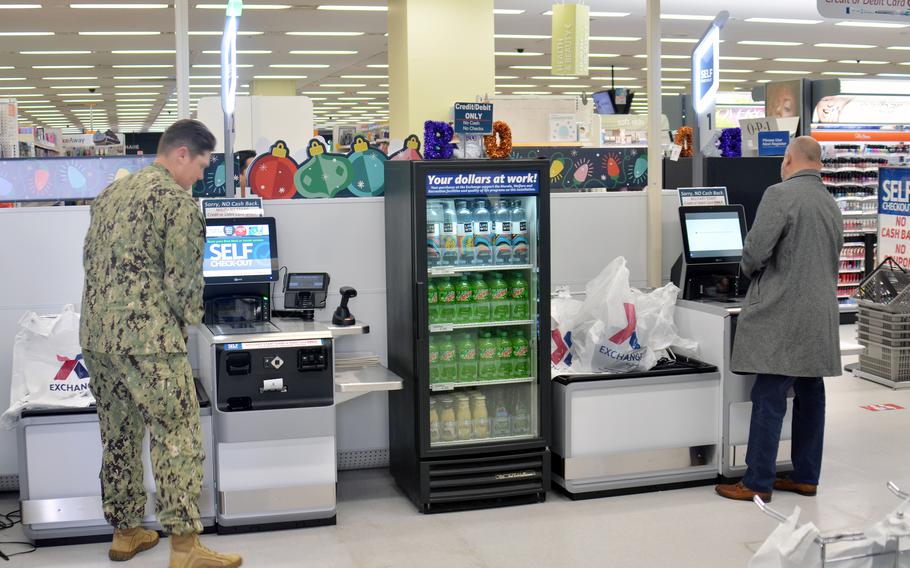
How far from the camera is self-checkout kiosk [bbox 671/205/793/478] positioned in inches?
189

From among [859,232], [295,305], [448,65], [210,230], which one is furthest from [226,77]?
[859,232]

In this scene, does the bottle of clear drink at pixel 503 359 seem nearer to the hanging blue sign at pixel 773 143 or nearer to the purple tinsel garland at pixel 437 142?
the purple tinsel garland at pixel 437 142

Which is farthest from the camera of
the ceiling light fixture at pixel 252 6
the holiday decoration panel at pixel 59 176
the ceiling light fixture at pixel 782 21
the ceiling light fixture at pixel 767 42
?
the ceiling light fixture at pixel 767 42

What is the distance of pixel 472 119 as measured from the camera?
467cm

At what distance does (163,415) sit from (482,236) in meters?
1.83

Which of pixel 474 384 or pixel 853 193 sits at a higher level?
pixel 853 193

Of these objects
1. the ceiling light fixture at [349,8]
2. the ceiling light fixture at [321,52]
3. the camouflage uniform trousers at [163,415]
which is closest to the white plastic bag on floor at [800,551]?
the camouflage uniform trousers at [163,415]

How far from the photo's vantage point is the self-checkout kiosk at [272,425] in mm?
4168

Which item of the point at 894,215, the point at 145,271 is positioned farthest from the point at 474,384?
the point at 894,215

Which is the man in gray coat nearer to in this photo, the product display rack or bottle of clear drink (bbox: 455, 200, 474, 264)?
bottle of clear drink (bbox: 455, 200, 474, 264)

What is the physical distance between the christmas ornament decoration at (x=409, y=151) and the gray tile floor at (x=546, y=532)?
5.65ft

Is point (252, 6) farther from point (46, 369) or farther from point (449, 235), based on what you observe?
point (46, 369)

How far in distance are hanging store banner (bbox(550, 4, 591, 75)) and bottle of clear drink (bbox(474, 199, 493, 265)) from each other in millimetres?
3879

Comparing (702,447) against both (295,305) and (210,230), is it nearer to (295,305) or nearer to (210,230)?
(295,305)
